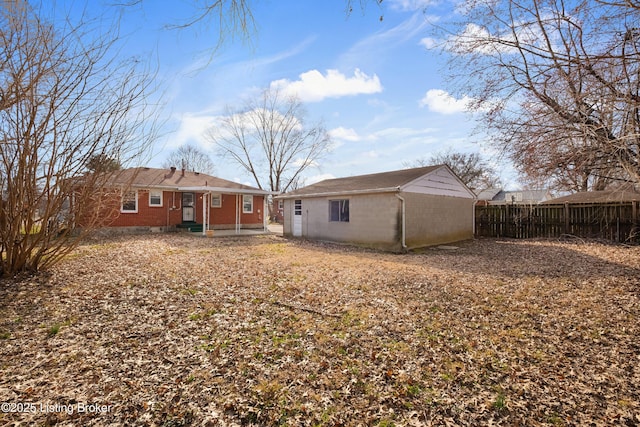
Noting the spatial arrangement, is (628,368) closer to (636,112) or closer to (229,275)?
(636,112)

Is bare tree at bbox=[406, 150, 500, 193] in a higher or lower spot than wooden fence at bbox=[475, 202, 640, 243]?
higher

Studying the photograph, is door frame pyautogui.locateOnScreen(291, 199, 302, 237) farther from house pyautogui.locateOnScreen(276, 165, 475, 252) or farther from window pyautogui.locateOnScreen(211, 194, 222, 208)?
window pyautogui.locateOnScreen(211, 194, 222, 208)

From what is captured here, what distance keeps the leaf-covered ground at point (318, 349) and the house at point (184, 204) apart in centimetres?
1008

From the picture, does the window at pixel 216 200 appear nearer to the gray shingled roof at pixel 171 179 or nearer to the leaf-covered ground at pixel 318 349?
the gray shingled roof at pixel 171 179

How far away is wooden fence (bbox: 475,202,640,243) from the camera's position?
42.6 ft

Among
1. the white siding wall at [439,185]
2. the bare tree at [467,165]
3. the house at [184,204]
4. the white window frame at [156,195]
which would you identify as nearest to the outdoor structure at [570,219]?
the white siding wall at [439,185]

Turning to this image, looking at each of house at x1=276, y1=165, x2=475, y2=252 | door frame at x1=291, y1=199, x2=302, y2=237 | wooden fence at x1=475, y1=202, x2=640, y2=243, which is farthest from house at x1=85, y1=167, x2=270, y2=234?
wooden fence at x1=475, y1=202, x2=640, y2=243

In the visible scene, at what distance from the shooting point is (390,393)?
2885mm

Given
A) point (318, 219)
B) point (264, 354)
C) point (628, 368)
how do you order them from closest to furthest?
point (628, 368)
point (264, 354)
point (318, 219)

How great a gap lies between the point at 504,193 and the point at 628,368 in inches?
1783

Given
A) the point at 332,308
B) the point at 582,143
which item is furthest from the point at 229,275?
the point at 582,143

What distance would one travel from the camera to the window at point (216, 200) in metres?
18.9

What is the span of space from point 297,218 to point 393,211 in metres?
6.20

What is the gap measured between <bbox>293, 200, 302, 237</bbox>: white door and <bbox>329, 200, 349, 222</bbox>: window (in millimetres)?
2421
